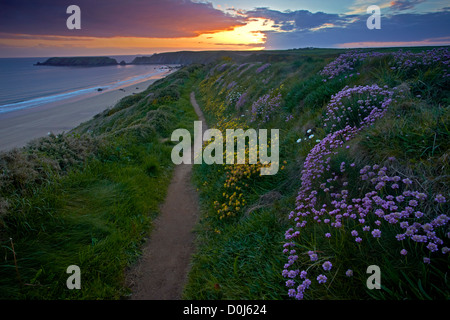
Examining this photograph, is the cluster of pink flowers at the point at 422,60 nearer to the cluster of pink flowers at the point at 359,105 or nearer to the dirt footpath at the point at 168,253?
the cluster of pink flowers at the point at 359,105

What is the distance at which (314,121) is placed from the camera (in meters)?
6.75

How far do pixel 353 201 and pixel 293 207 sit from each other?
143 centimetres

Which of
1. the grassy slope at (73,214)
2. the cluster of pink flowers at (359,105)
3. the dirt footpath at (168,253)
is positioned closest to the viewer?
the grassy slope at (73,214)

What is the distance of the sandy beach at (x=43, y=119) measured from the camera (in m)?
21.5

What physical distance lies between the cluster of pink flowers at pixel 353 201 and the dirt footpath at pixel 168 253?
2.16 m

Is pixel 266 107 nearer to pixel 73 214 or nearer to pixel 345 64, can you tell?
pixel 345 64

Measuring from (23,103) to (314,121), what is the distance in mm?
47905

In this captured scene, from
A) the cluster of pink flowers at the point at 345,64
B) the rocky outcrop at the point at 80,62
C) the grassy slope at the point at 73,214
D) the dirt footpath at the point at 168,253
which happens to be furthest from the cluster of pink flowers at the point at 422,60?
the rocky outcrop at the point at 80,62

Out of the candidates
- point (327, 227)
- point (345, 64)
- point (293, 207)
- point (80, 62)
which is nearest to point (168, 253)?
point (293, 207)

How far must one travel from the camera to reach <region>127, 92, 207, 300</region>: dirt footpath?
13.6 feet

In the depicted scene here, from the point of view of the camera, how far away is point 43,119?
28.5 m
